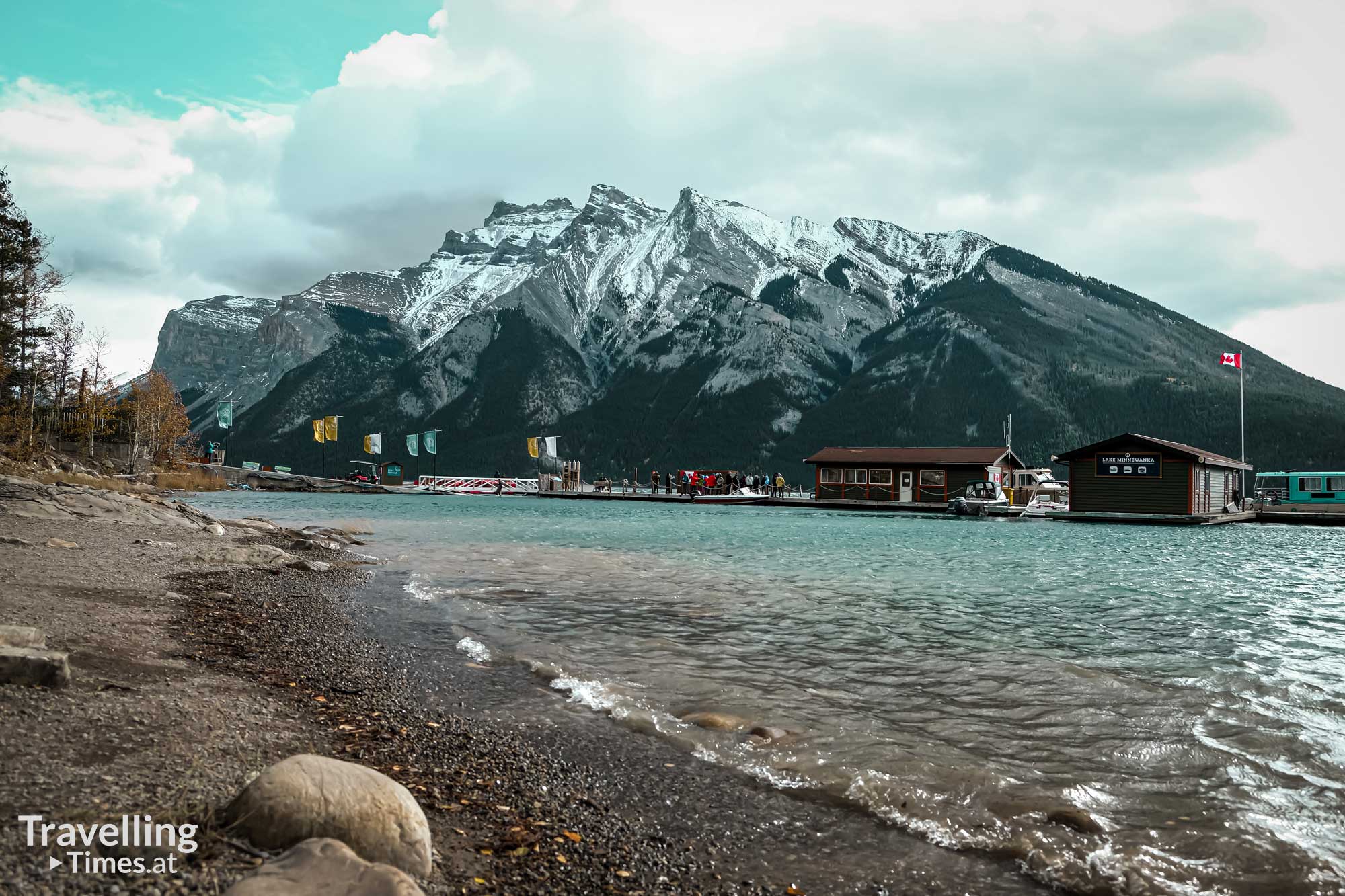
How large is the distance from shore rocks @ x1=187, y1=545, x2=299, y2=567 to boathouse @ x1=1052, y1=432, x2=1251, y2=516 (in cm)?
5317

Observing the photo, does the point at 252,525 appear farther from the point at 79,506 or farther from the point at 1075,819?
the point at 1075,819

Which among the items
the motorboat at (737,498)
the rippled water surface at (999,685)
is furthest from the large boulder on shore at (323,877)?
the motorboat at (737,498)

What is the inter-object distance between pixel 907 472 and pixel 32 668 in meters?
73.5

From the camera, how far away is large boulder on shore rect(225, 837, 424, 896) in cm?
364

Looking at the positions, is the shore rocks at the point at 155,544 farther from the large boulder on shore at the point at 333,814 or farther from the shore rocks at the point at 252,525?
the large boulder on shore at the point at 333,814

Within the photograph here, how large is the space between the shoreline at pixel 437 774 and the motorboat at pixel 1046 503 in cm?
6290

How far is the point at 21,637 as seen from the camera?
7.18 meters

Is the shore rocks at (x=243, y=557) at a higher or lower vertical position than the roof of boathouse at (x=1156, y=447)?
lower

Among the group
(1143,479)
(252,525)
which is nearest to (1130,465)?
(1143,479)

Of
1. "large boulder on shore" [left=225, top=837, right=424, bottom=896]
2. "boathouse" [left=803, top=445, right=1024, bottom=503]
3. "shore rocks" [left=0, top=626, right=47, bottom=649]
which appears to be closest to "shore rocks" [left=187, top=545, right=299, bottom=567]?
"shore rocks" [left=0, top=626, right=47, bottom=649]

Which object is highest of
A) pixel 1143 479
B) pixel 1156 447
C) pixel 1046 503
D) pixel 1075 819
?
pixel 1156 447

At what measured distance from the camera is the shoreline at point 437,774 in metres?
4.59

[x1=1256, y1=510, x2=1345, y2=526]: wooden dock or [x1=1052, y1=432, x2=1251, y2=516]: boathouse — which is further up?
[x1=1052, y1=432, x2=1251, y2=516]: boathouse

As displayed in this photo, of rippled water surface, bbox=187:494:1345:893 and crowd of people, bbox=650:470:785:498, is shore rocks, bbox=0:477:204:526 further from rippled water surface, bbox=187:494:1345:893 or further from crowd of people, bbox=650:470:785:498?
crowd of people, bbox=650:470:785:498
